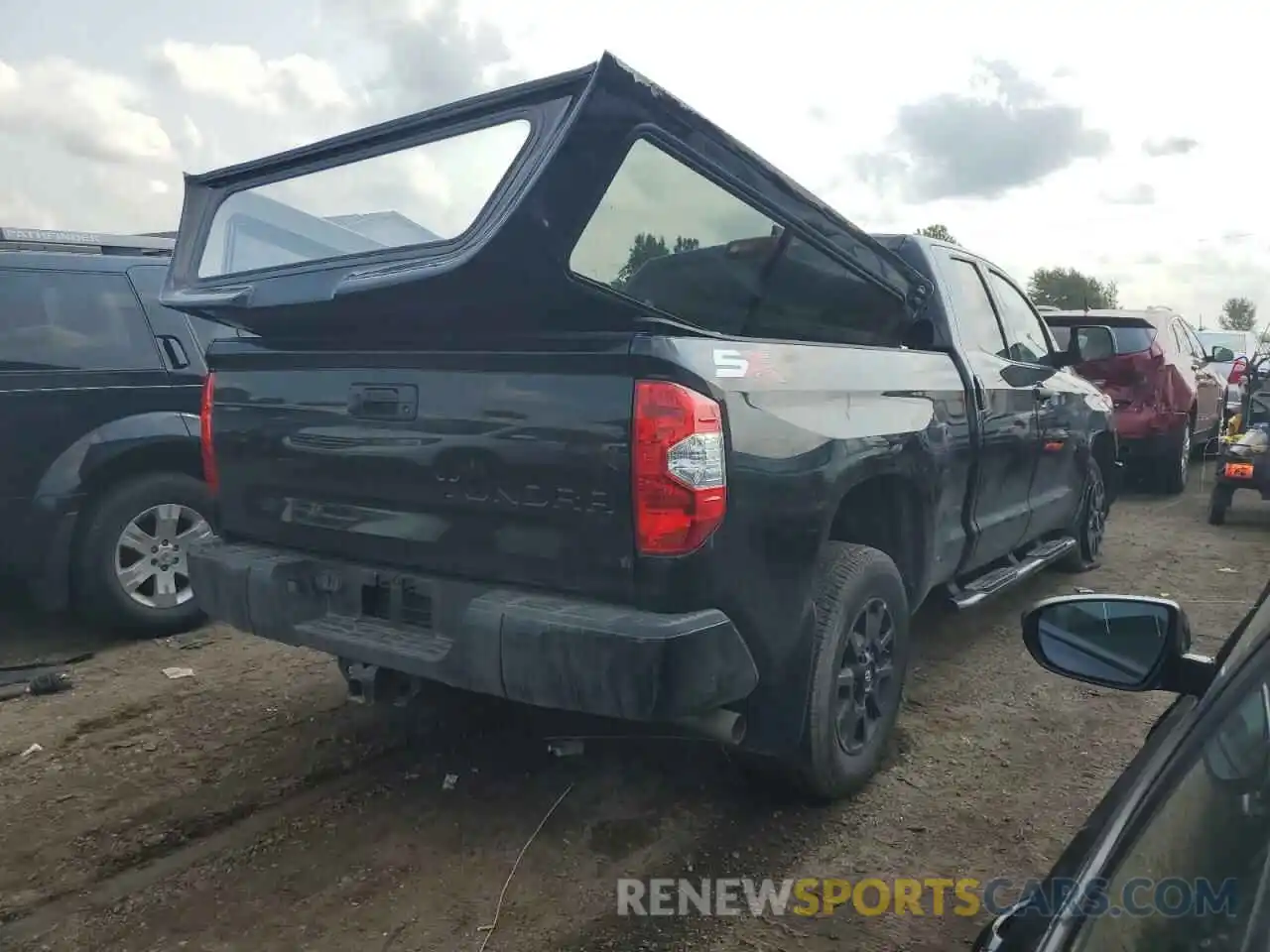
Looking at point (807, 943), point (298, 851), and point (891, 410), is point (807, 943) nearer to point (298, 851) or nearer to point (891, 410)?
point (298, 851)

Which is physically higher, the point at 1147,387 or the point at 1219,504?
the point at 1147,387

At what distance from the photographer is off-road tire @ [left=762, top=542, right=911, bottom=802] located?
3.19m

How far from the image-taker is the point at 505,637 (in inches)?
109

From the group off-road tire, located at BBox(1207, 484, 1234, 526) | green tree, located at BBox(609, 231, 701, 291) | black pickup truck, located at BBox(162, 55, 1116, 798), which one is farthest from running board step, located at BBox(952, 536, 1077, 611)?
off-road tire, located at BBox(1207, 484, 1234, 526)

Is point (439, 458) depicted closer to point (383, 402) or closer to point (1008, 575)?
point (383, 402)

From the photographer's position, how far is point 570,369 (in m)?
2.78

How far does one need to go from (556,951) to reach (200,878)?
1.16m

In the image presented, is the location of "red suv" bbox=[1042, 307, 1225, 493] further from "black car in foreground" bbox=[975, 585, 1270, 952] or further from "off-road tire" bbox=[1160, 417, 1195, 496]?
"black car in foreground" bbox=[975, 585, 1270, 952]

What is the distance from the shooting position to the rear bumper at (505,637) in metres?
2.64

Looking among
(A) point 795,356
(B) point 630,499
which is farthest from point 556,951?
(A) point 795,356

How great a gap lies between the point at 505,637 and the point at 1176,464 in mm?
9085

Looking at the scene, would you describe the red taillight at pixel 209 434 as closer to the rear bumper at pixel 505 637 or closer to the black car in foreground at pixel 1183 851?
the rear bumper at pixel 505 637

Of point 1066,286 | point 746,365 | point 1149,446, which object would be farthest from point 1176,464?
point 1066,286

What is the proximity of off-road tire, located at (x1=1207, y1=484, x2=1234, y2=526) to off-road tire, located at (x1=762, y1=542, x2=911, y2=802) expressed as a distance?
232 inches
